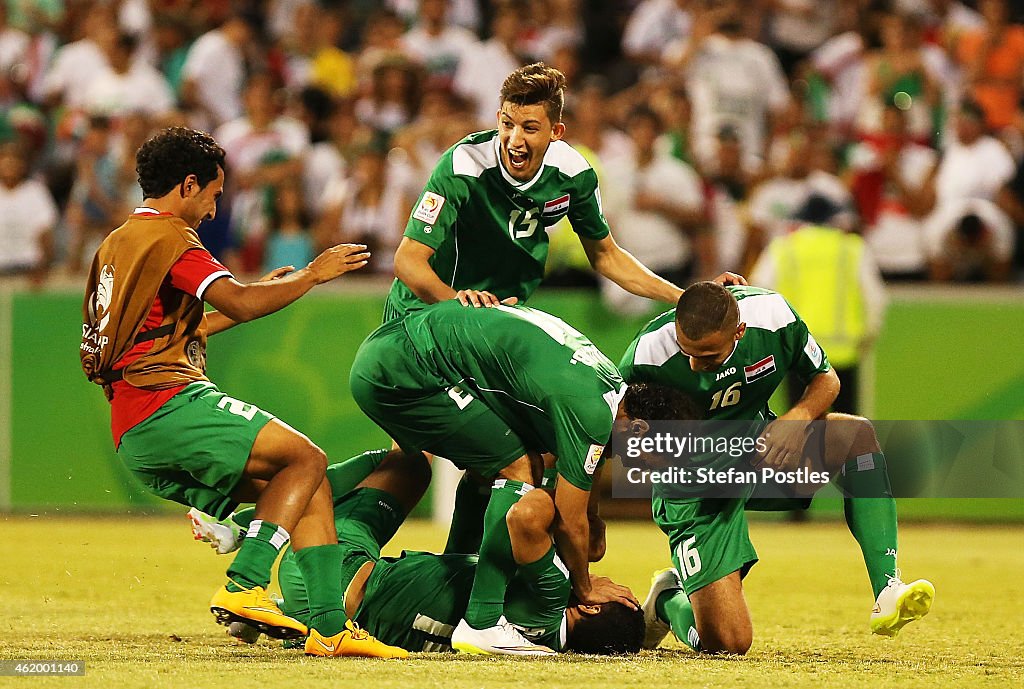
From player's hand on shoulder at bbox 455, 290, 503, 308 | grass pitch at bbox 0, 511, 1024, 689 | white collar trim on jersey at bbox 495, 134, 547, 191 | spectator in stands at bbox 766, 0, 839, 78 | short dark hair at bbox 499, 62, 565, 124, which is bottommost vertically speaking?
grass pitch at bbox 0, 511, 1024, 689

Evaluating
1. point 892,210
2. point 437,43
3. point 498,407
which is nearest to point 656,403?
point 498,407

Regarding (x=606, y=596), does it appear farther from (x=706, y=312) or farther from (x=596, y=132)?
(x=596, y=132)

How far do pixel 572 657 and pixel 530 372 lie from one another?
3.75 feet

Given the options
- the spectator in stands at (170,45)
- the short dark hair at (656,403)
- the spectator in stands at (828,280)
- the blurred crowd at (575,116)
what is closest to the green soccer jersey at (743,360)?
the short dark hair at (656,403)

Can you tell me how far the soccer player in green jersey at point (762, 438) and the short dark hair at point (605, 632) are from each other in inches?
13.6

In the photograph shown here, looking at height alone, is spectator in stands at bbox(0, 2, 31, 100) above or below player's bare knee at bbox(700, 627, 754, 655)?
above

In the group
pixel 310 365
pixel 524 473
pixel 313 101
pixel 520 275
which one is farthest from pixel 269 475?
pixel 313 101

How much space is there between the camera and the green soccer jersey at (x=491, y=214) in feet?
21.6

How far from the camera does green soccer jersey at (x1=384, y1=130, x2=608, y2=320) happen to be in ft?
21.6

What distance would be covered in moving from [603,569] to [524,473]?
Answer: 310 centimetres

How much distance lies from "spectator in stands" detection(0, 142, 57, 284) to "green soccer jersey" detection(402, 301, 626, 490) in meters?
6.83

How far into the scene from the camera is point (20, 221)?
477 inches

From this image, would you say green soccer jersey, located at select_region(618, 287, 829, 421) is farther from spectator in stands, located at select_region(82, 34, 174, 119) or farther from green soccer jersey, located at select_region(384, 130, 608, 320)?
spectator in stands, located at select_region(82, 34, 174, 119)

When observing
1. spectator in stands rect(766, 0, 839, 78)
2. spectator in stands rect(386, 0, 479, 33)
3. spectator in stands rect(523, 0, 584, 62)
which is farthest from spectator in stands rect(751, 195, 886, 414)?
spectator in stands rect(386, 0, 479, 33)
